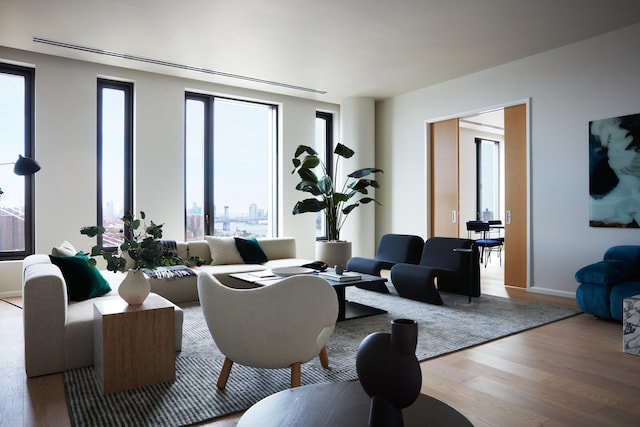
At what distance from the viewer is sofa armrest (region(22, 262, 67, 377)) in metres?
2.69

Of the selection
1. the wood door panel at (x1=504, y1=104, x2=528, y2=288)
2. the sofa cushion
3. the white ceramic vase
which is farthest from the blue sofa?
the white ceramic vase

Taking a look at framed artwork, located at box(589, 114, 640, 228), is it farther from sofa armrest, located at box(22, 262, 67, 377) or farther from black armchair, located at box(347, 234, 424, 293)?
sofa armrest, located at box(22, 262, 67, 377)

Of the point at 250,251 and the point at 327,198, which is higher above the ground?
the point at 327,198

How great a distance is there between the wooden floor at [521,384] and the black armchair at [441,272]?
45.3 inches

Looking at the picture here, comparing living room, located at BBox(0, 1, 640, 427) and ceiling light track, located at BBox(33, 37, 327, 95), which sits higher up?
ceiling light track, located at BBox(33, 37, 327, 95)

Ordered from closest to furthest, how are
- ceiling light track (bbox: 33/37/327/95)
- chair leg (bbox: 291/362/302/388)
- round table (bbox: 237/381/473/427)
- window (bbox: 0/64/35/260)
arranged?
1. round table (bbox: 237/381/473/427)
2. chair leg (bbox: 291/362/302/388)
3. ceiling light track (bbox: 33/37/327/95)
4. window (bbox: 0/64/35/260)

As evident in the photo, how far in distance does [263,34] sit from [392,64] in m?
1.96

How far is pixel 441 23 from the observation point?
4.67 metres

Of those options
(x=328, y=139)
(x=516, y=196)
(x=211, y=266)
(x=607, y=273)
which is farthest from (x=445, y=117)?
(x=211, y=266)

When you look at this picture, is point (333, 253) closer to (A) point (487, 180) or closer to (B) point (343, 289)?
(B) point (343, 289)

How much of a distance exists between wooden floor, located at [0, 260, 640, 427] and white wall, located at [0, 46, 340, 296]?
7.31 feet

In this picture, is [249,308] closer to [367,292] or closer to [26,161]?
[26,161]

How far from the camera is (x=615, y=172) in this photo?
4863mm

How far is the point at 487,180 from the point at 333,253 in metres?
5.86
